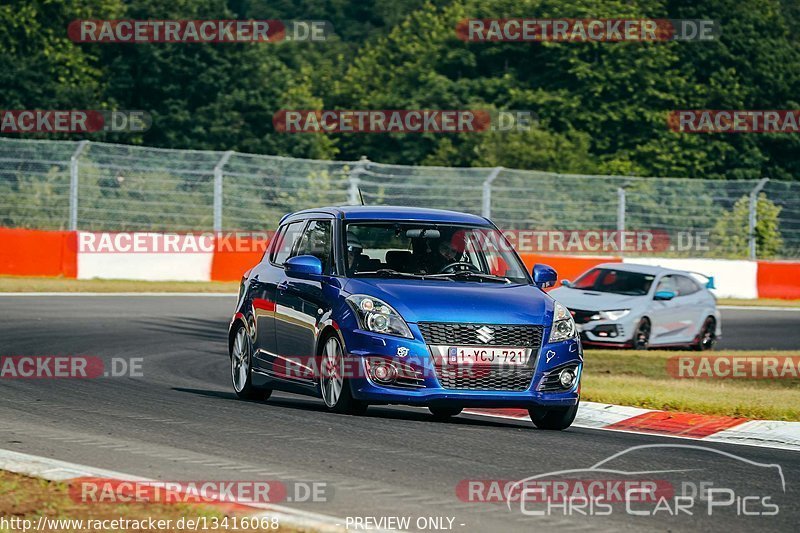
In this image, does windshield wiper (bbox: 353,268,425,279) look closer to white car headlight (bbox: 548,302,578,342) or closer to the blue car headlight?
the blue car headlight

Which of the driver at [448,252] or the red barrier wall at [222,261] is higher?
the driver at [448,252]

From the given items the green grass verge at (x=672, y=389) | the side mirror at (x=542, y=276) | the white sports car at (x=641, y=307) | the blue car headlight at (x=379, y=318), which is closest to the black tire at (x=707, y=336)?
the white sports car at (x=641, y=307)

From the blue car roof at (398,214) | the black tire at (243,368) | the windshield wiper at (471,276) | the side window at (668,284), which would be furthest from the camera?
the side window at (668,284)

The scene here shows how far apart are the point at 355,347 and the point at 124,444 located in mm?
2029

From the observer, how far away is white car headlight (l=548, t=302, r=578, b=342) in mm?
10906

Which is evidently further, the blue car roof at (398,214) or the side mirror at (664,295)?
the side mirror at (664,295)

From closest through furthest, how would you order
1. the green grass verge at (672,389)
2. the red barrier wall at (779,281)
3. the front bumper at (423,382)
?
the front bumper at (423,382), the green grass verge at (672,389), the red barrier wall at (779,281)

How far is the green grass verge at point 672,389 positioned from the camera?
12.9 m

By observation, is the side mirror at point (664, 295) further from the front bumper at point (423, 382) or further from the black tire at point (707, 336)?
the front bumper at point (423, 382)

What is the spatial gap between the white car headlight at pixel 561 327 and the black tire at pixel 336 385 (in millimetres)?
1460

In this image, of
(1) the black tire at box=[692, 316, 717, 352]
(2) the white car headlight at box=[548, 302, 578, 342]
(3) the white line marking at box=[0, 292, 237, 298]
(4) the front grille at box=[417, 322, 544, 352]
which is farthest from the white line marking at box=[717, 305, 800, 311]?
(4) the front grille at box=[417, 322, 544, 352]

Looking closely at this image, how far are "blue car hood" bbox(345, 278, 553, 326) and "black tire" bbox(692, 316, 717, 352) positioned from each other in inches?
463

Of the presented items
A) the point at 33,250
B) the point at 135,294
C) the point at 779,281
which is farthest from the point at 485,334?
the point at 779,281

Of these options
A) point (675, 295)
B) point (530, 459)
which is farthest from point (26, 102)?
point (530, 459)
